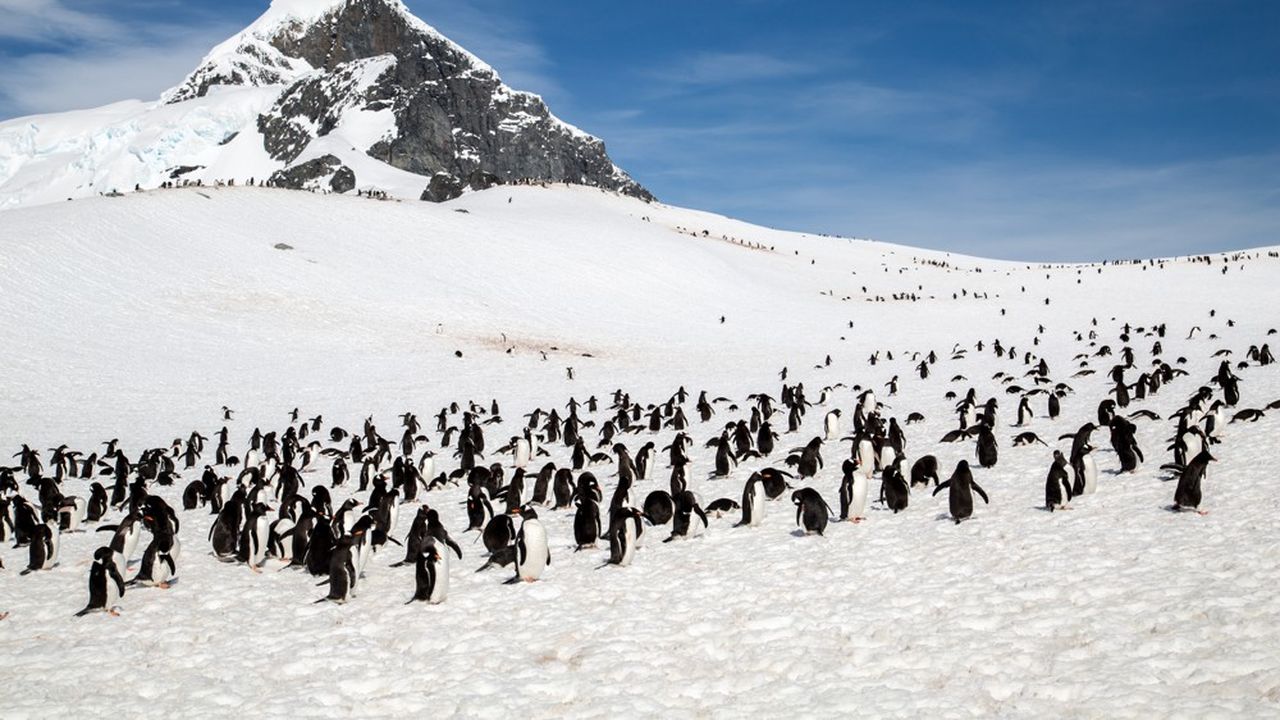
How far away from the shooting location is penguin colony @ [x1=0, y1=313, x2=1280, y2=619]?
12758 millimetres

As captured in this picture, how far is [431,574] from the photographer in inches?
440

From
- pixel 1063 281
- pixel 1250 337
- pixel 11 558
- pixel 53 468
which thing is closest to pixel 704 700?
pixel 11 558

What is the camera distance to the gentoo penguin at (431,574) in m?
11.2

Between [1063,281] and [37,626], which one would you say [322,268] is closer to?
[37,626]

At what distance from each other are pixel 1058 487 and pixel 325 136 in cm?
15992

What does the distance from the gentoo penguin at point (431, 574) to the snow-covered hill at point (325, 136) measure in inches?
5212

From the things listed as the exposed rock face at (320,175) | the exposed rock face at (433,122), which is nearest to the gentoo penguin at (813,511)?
the exposed rock face at (320,175)

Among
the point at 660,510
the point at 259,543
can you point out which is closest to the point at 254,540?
the point at 259,543

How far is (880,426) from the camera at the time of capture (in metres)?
20.3

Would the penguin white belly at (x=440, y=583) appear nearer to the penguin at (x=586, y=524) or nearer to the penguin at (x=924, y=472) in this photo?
→ the penguin at (x=586, y=524)

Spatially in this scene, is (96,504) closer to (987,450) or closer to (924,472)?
(924,472)

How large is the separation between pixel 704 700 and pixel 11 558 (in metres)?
12.8

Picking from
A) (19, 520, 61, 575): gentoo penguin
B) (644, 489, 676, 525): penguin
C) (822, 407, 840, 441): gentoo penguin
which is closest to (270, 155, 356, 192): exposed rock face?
(822, 407, 840, 441): gentoo penguin

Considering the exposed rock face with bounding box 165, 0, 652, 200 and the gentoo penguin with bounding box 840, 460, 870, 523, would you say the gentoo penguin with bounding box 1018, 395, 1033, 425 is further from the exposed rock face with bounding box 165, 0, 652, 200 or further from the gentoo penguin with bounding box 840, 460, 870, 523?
the exposed rock face with bounding box 165, 0, 652, 200
